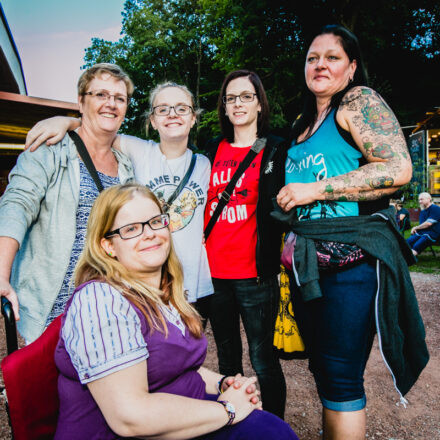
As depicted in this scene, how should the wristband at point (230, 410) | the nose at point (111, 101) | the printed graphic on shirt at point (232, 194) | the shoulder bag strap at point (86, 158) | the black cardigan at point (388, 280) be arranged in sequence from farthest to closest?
the printed graphic on shirt at point (232, 194)
the nose at point (111, 101)
the shoulder bag strap at point (86, 158)
the black cardigan at point (388, 280)
the wristband at point (230, 410)

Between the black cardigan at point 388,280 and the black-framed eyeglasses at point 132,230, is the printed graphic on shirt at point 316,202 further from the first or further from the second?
the black-framed eyeglasses at point 132,230

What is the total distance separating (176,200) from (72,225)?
2.53ft

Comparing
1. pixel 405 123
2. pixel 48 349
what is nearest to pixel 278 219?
pixel 48 349

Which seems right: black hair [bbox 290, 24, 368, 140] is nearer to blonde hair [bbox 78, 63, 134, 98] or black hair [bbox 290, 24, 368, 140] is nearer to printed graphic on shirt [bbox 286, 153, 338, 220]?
printed graphic on shirt [bbox 286, 153, 338, 220]

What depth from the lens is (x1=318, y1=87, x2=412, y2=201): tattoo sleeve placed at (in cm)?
162

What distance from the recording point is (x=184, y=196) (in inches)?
97.8

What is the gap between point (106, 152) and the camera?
2.33 meters

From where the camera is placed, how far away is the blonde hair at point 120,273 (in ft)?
4.47

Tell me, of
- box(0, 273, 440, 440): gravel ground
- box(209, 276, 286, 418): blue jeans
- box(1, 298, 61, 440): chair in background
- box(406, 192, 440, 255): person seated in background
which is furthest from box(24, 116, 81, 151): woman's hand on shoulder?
box(406, 192, 440, 255): person seated in background

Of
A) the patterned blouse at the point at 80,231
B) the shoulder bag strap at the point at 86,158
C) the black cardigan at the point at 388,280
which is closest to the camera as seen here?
the black cardigan at the point at 388,280

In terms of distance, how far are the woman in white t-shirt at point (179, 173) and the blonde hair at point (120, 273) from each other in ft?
2.32

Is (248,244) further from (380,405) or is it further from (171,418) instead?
(380,405)

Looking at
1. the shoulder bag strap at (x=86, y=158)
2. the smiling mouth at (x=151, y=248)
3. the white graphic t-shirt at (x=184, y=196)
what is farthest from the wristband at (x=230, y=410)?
the shoulder bag strap at (x=86, y=158)

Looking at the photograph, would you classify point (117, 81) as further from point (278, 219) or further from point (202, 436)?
point (202, 436)
